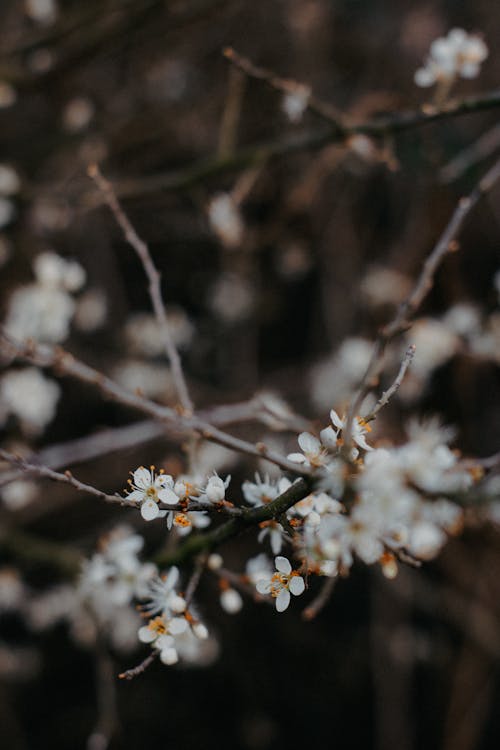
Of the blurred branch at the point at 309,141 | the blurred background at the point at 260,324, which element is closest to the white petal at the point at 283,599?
the blurred branch at the point at 309,141

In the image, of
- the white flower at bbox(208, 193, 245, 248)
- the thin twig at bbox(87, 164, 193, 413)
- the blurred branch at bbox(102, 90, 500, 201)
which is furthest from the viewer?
the white flower at bbox(208, 193, 245, 248)

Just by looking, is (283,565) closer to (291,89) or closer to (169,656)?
(169,656)

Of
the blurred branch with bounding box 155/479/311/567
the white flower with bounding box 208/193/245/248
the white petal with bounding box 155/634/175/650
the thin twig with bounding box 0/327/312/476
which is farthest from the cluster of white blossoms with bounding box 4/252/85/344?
the white petal with bounding box 155/634/175/650

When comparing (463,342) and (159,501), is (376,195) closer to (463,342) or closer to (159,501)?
(463,342)

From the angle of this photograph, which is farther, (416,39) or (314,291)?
(314,291)

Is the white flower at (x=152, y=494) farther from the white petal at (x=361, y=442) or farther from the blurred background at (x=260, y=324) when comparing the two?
the blurred background at (x=260, y=324)

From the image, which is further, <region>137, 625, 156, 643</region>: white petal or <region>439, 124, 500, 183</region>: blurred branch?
<region>439, 124, 500, 183</region>: blurred branch

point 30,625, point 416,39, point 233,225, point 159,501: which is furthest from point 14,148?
point 159,501

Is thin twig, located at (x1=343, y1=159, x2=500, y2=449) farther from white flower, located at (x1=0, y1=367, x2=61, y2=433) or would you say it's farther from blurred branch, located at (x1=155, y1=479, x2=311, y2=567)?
white flower, located at (x1=0, y1=367, x2=61, y2=433)
